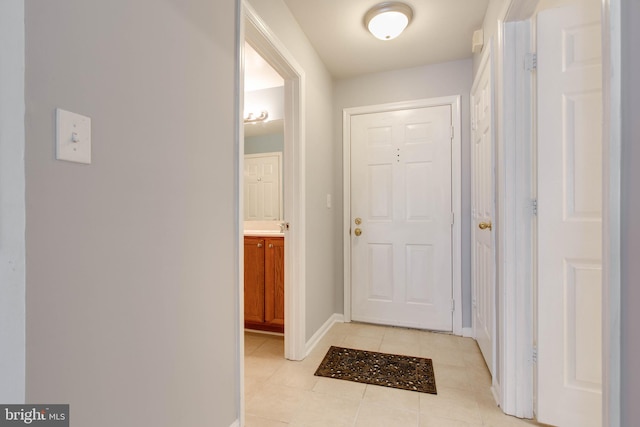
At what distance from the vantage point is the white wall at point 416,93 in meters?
2.60

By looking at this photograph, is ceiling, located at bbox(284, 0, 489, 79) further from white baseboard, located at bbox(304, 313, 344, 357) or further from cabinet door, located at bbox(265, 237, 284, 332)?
white baseboard, located at bbox(304, 313, 344, 357)

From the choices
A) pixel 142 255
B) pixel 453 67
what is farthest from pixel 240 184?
pixel 453 67

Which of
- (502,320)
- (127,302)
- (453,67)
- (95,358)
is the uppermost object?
(453,67)

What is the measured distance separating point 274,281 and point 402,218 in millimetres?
1302

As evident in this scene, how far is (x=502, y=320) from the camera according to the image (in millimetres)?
1568

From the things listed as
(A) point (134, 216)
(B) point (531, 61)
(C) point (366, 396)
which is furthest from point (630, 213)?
(C) point (366, 396)

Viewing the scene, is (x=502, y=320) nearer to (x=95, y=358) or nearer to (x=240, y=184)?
(x=240, y=184)

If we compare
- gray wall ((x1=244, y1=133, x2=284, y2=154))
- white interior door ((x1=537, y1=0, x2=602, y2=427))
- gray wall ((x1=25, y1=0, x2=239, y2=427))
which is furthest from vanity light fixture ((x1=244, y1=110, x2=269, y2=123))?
white interior door ((x1=537, y1=0, x2=602, y2=427))

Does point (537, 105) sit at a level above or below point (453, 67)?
below

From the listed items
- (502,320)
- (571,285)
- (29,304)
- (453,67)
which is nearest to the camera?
(29,304)

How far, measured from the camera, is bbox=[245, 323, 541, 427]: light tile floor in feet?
4.91

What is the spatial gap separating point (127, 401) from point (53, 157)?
72 cm

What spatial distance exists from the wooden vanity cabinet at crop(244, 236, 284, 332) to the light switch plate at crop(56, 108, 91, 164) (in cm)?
180

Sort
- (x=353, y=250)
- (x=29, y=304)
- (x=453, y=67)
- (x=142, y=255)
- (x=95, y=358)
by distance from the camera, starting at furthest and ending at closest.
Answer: (x=353, y=250)
(x=453, y=67)
(x=142, y=255)
(x=95, y=358)
(x=29, y=304)
